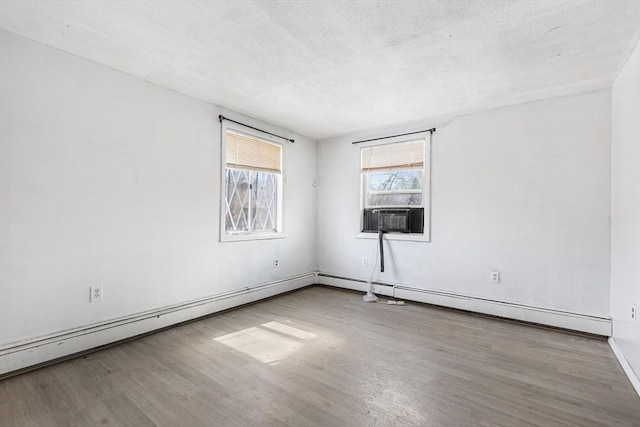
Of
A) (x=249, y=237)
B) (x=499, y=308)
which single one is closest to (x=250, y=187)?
(x=249, y=237)

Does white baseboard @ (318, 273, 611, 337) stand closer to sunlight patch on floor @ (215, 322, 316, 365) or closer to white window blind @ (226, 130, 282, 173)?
sunlight patch on floor @ (215, 322, 316, 365)

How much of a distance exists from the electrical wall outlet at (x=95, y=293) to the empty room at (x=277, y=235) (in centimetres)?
4

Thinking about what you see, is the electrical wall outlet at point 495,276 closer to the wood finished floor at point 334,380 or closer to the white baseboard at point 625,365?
the wood finished floor at point 334,380

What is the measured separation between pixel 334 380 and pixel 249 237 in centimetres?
225

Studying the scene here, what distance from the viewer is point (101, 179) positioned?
8.51 feet

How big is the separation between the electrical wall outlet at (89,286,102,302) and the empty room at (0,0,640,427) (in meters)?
0.04

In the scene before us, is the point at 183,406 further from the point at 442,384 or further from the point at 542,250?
the point at 542,250

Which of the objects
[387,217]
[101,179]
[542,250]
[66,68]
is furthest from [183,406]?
[542,250]

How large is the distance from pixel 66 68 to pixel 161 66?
0.69 m

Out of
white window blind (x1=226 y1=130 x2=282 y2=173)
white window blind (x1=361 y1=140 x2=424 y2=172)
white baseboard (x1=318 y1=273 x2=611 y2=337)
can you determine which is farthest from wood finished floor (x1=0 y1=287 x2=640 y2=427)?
white window blind (x1=361 y1=140 x2=424 y2=172)

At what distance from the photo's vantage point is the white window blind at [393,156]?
4141mm

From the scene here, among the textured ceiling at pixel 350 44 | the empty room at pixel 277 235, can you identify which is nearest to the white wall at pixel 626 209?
the empty room at pixel 277 235

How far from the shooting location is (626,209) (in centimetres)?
239

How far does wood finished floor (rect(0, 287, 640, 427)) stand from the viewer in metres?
1.73
